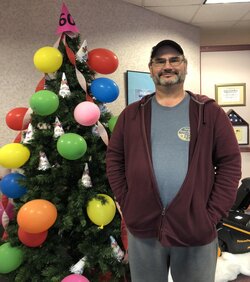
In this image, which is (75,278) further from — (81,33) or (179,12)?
(179,12)

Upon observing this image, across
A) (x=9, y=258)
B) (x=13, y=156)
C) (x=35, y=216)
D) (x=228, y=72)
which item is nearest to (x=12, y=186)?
(x=13, y=156)

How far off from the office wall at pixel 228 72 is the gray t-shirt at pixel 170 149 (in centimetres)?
307

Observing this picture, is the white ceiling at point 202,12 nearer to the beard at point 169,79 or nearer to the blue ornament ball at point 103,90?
the blue ornament ball at point 103,90

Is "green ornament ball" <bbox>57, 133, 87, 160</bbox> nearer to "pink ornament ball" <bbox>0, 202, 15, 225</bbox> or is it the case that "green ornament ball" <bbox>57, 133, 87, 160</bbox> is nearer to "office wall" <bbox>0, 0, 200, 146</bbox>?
"pink ornament ball" <bbox>0, 202, 15, 225</bbox>

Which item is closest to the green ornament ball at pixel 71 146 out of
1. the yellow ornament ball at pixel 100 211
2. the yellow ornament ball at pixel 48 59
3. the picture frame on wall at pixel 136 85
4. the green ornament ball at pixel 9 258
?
the yellow ornament ball at pixel 100 211

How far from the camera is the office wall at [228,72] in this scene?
4109 mm

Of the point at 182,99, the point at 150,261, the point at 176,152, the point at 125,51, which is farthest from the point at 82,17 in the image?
the point at 150,261

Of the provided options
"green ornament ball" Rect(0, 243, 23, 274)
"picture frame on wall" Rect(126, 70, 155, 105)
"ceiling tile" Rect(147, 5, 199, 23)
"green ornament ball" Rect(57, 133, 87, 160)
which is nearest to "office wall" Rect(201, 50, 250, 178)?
"ceiling tile" Rect(147, 5, 199, 23)

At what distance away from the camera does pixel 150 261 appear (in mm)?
1322

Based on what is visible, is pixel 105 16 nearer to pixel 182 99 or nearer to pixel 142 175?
pixel 182 99

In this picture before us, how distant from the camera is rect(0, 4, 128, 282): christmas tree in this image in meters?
1.78

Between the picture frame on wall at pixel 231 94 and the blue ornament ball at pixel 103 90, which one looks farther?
the picture frame on wall at pixel 231 94

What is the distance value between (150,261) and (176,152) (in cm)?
50

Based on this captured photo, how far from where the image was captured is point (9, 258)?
5.89 feet
